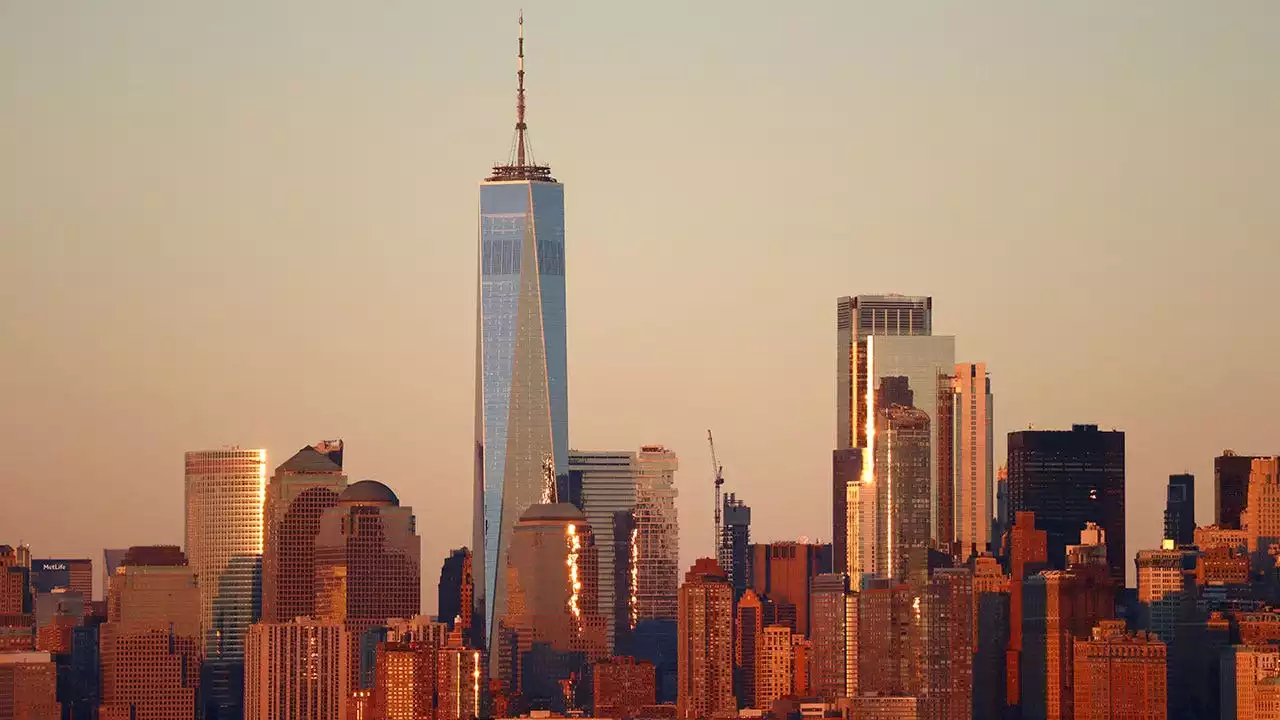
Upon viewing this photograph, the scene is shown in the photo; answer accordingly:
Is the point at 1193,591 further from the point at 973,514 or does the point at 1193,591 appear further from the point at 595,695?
the point at 595,695

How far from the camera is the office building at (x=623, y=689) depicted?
190 m

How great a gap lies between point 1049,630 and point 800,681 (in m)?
17.9

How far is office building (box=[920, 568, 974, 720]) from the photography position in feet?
560

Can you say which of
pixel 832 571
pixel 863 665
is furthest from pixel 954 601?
pixel 832 571

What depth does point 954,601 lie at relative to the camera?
17888 cm

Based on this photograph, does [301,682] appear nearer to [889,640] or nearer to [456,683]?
[456,683]

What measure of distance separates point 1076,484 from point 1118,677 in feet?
81.6

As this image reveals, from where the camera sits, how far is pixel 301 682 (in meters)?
195

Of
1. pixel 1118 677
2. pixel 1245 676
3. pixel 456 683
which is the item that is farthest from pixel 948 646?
pixel 456 683

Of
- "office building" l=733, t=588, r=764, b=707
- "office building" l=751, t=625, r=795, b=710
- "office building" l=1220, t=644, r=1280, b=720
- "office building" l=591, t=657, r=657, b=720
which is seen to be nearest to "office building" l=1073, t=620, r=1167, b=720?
"office building" l=1220, t=644, r=1280, b=720

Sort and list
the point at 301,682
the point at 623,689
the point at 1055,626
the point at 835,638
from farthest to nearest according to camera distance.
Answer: the point at 301,682 → the point at 623,689 → the point at 835,638 → the point at 1055,626

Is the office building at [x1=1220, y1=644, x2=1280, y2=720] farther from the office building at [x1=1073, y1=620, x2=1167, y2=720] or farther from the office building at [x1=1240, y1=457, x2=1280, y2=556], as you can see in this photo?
the office building at [x1=1240, y1=457, x2=1280, y2=556]

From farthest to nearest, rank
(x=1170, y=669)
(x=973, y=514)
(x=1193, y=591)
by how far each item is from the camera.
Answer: (x=973, y=514)
(x=1193, y=591)
(x=1170, y=669)

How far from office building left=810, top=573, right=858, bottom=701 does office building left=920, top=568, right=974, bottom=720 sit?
548 centimetres
